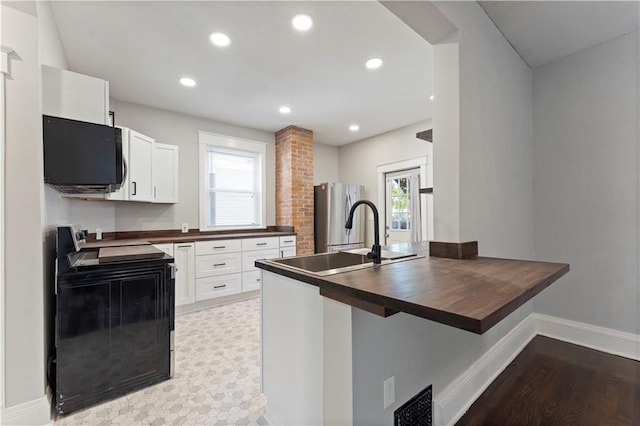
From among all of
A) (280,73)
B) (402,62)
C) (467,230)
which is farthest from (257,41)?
(467,230)

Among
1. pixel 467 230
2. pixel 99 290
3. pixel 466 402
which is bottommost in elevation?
pixel 466 402

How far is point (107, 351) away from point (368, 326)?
5.75 ft

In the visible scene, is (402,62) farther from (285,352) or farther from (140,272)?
(140,272)

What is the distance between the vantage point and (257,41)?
230 centimetres

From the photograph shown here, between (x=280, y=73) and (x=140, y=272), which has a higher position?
(x=280, y=73)

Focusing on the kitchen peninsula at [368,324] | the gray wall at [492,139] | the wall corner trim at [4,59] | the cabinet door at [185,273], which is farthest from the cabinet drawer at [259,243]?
the gray wall at [492,139]

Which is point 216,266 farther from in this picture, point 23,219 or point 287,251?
point 23,219

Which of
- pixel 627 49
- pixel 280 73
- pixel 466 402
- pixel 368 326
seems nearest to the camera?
pixel 368 326

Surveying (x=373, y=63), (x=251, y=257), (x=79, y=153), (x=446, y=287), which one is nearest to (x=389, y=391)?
(x=446, y=287)

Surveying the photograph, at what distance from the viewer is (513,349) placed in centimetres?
219

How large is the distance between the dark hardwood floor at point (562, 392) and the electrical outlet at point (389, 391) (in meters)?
0.65

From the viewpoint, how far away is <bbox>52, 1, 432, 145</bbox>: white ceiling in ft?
6.53

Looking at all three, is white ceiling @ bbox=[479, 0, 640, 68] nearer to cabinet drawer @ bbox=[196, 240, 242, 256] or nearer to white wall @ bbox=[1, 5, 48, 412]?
white wall @ bbox=[1, 5, 48, 412]

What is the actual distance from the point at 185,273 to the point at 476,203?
127 inches
